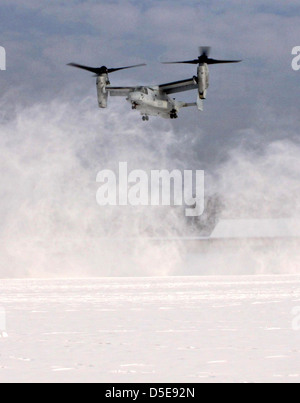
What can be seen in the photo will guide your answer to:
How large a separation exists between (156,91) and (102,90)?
599 cm

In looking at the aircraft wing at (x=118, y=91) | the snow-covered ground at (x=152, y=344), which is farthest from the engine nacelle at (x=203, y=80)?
the snow-covered ground at (x=152, y=344)

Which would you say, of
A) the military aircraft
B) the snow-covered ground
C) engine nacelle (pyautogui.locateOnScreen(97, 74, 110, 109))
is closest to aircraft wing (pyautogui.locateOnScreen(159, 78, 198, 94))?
the military aircraft

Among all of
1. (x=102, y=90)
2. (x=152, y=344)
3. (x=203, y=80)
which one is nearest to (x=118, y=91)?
(x=102, y=90)

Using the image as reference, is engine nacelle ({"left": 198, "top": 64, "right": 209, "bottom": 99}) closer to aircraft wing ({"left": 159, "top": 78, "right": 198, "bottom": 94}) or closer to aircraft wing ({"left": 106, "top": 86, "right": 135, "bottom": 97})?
aircraft wing ({"left": 159, "top": 78, "right": 198, "bottom": 94})

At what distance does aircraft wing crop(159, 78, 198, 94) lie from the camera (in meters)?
83.9

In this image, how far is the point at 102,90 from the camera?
82.2m

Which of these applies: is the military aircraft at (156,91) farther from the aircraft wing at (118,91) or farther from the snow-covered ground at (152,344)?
the snow-covered ground at (152,344)

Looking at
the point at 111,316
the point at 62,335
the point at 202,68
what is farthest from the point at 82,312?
the point at 202,68

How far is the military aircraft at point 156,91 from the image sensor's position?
79.0 metres

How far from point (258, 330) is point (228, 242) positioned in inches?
4944

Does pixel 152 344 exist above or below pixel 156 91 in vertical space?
below

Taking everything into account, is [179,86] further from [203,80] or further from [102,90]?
[102,90]

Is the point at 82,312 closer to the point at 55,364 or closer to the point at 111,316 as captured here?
the point at 111,316
